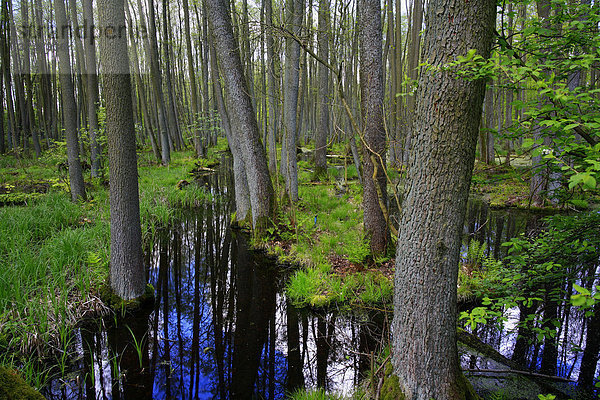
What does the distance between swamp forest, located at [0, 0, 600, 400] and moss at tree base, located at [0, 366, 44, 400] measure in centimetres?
1

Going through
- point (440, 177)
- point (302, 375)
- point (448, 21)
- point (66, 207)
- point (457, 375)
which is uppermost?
point (448, 21)

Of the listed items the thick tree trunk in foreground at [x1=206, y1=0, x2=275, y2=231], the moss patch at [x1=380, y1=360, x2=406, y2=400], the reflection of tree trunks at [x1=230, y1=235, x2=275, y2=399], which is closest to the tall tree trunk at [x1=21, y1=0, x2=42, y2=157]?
the thick tree trunk in foreground at [x1=206, y1=0, x2=275, y2=231]

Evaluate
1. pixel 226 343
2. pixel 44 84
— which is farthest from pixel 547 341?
pixel 44 84

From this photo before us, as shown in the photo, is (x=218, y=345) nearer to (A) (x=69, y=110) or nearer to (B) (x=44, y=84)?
(A) (x=69, y=110)

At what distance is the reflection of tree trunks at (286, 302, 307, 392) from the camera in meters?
3.68

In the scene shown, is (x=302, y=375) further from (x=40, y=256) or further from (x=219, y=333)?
(x=40, y=256)

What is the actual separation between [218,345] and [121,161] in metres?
2.78

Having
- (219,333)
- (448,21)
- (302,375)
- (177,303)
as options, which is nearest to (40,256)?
(177,303)

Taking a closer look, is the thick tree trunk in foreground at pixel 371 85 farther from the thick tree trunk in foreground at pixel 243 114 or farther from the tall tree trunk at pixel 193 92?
the tall tree trunk at pixel 193 92

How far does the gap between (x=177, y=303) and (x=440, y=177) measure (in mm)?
4598

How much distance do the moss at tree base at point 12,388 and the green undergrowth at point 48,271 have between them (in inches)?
72.3

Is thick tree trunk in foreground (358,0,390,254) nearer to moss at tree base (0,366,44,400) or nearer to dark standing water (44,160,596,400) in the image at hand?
dark standing water (44,160,596,400)

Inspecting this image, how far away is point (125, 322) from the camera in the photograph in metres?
4.63

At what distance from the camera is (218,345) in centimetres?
430
